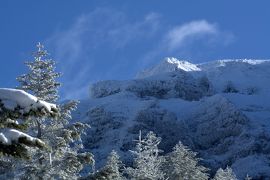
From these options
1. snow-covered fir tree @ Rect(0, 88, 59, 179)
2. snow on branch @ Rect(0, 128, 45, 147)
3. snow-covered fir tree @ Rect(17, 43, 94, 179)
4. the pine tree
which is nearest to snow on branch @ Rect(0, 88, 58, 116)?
snow-covered fir tree @ Rect(0, 88, 59, 179)

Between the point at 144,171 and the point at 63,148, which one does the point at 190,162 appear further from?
the point at 63,148

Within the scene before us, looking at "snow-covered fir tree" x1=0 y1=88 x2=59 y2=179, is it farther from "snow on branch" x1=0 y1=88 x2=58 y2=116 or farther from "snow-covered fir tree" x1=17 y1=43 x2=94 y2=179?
"snow-covered fir tree" x1=17 y1=43 x2=94 y2=179

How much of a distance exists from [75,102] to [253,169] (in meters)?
176

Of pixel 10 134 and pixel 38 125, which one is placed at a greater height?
pixel 38 125

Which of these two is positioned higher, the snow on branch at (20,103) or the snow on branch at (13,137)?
the snow on branch at (20,103)

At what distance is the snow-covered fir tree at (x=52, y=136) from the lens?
1781 centimetres

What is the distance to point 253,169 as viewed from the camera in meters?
189


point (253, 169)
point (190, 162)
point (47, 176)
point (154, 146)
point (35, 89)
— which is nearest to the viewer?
point (47, 176)

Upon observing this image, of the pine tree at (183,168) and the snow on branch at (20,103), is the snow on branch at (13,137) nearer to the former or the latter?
the snow on branch at (20,103)

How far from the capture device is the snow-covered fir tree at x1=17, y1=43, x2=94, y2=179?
17812mm

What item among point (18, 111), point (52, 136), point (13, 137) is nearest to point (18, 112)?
point (18, 111)

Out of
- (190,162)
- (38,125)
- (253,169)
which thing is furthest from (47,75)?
(253,169)

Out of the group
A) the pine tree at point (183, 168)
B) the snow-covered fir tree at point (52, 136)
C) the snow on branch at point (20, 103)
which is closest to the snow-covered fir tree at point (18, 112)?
the snow on branch at point (20, 103)

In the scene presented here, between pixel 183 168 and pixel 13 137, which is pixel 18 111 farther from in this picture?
pixel 183 168
